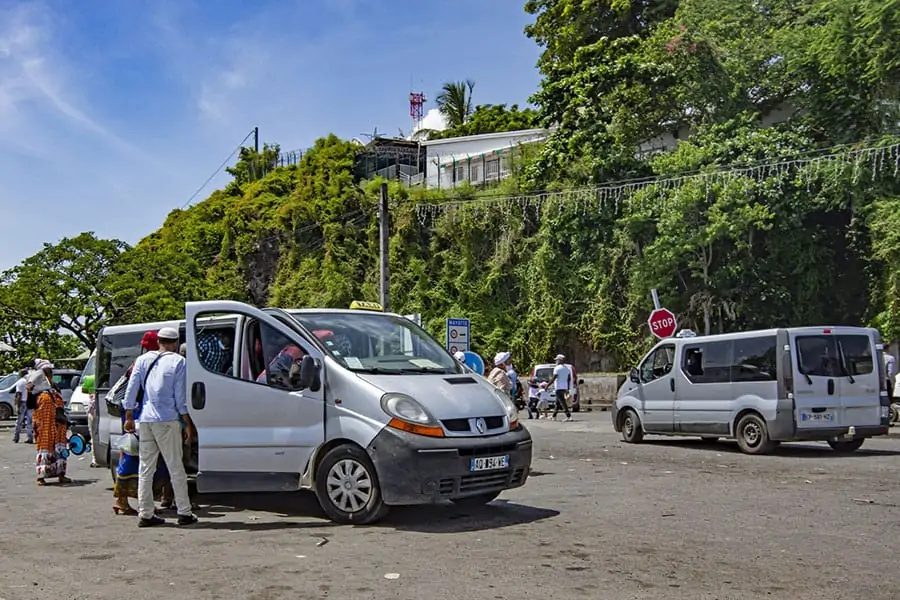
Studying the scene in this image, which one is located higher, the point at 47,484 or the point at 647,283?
the point at 647,283

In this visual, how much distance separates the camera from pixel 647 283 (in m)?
33.3

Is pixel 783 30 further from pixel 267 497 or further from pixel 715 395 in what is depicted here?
pixel 267 497

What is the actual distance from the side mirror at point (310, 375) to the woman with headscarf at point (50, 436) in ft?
20.4

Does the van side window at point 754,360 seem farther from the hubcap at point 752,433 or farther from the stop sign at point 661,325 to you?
the stop sign at point 661,325

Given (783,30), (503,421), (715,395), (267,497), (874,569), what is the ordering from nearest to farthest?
(874,569) → (503,421) → (267,497) → (715,395) → (783,30)

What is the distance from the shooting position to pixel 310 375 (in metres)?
8.63

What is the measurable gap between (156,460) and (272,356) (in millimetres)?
1458

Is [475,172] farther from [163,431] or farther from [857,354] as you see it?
[163,431]

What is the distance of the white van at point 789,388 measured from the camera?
14945mm

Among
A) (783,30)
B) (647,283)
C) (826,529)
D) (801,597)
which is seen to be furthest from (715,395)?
(783,30)

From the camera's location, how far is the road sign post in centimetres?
2398

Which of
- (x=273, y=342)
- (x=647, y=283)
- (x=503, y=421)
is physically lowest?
(x=503, y=421)

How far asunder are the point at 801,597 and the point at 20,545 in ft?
20.6

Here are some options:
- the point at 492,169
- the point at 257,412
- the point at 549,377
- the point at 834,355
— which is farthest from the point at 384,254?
the point at 257,412
